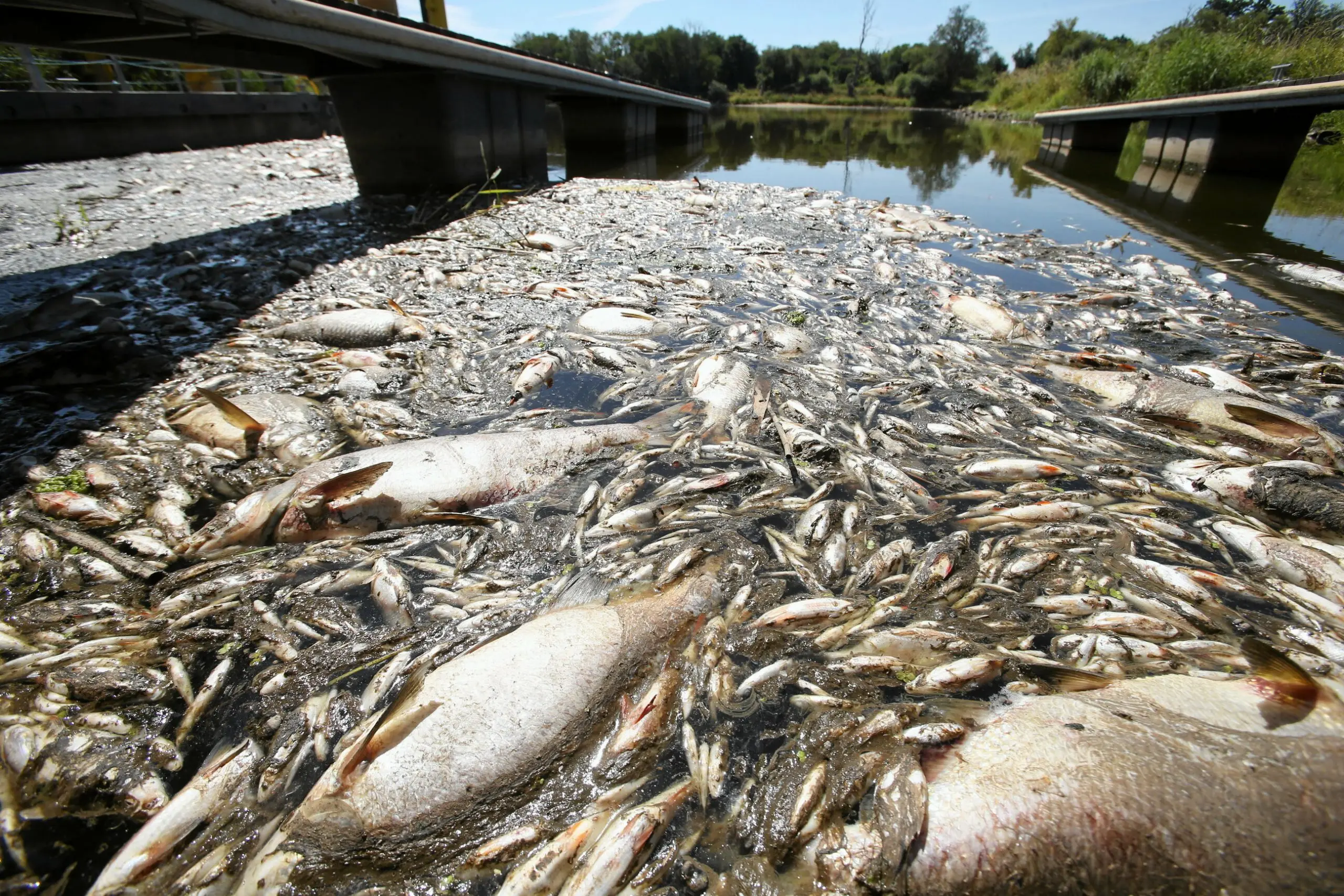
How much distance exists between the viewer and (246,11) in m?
6.41

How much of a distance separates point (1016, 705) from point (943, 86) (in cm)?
8834

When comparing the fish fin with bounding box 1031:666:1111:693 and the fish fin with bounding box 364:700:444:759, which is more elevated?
the fish fin with bounding box 364:700:444:759

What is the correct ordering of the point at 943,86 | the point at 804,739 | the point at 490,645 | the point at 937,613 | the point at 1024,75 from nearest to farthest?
the point at 804,739, the point at 490,645, the point at 937,613, the point at 1024,75, the point at 943,86

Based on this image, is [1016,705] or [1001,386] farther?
[1001,386]

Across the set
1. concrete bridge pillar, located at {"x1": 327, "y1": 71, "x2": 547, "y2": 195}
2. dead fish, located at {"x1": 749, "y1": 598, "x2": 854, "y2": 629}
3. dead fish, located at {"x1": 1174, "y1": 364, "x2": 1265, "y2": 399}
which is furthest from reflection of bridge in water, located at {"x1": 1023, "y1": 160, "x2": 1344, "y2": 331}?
concrete bridge pillar, located at {"x1": 327, "y1": 71, "x2": 547, "y2": 195}

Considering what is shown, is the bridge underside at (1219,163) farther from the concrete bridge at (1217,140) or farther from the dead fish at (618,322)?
the dead fish at (618,322)

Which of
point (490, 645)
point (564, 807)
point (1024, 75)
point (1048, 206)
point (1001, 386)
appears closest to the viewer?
point (564, 807)

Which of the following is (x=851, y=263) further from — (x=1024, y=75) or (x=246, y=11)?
(x=1024, y=75)

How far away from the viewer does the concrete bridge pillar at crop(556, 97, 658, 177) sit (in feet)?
70.2

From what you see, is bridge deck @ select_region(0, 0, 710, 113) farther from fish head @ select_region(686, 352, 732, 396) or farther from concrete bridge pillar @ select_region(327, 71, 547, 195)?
fish head @ select_region(686, 352, 732, 396)

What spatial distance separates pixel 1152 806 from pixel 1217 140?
2104 centimetres

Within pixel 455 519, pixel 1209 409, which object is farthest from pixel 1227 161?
pixel 455 519

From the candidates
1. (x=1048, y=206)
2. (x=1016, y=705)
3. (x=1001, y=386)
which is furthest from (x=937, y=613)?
(x=1048, y=206)

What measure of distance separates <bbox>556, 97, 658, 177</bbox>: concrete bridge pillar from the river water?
2.97 ft
